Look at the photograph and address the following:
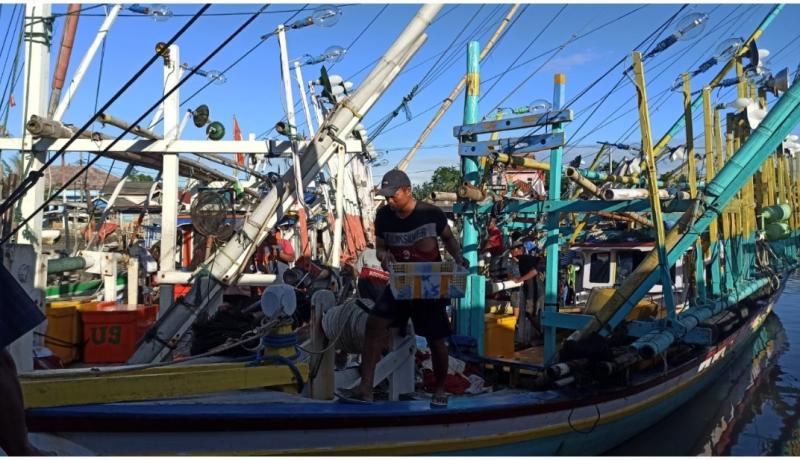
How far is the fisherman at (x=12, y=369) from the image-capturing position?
2.53 m

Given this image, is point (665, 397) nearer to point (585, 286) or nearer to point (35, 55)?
point (585, 286)

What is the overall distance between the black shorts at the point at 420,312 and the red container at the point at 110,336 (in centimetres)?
330

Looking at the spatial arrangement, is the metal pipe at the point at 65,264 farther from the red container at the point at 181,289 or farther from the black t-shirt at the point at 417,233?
the black t-shirt at the point at 417,233

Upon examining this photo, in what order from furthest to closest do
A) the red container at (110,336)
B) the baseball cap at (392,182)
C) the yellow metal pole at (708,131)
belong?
the yellow metal pole at (708,131) → the red container at (110,336) → the baseball cap at (392,182)

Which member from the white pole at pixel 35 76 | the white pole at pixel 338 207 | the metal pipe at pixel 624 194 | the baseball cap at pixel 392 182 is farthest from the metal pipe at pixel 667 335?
the white pole at pixel 35 76

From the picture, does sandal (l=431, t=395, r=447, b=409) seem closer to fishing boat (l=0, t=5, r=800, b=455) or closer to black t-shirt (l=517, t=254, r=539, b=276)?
fishing boat (l=0, t=5, r=800, b=455)

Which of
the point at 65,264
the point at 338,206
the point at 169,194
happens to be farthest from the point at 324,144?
the point at 65,264

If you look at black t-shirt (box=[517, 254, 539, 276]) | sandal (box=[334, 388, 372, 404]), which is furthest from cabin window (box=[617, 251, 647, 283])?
sandal (box=[334, 388, 372, 404])

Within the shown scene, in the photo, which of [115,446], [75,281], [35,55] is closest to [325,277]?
[115,446]

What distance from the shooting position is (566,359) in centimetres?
536

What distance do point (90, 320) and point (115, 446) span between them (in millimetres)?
2995

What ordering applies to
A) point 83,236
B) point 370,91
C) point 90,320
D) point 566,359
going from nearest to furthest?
point 566,359
point 370,91
point 90,320
point 83,236

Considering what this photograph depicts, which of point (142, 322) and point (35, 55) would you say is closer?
point (35, 55)

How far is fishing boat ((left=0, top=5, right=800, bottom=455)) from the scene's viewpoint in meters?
3.81
